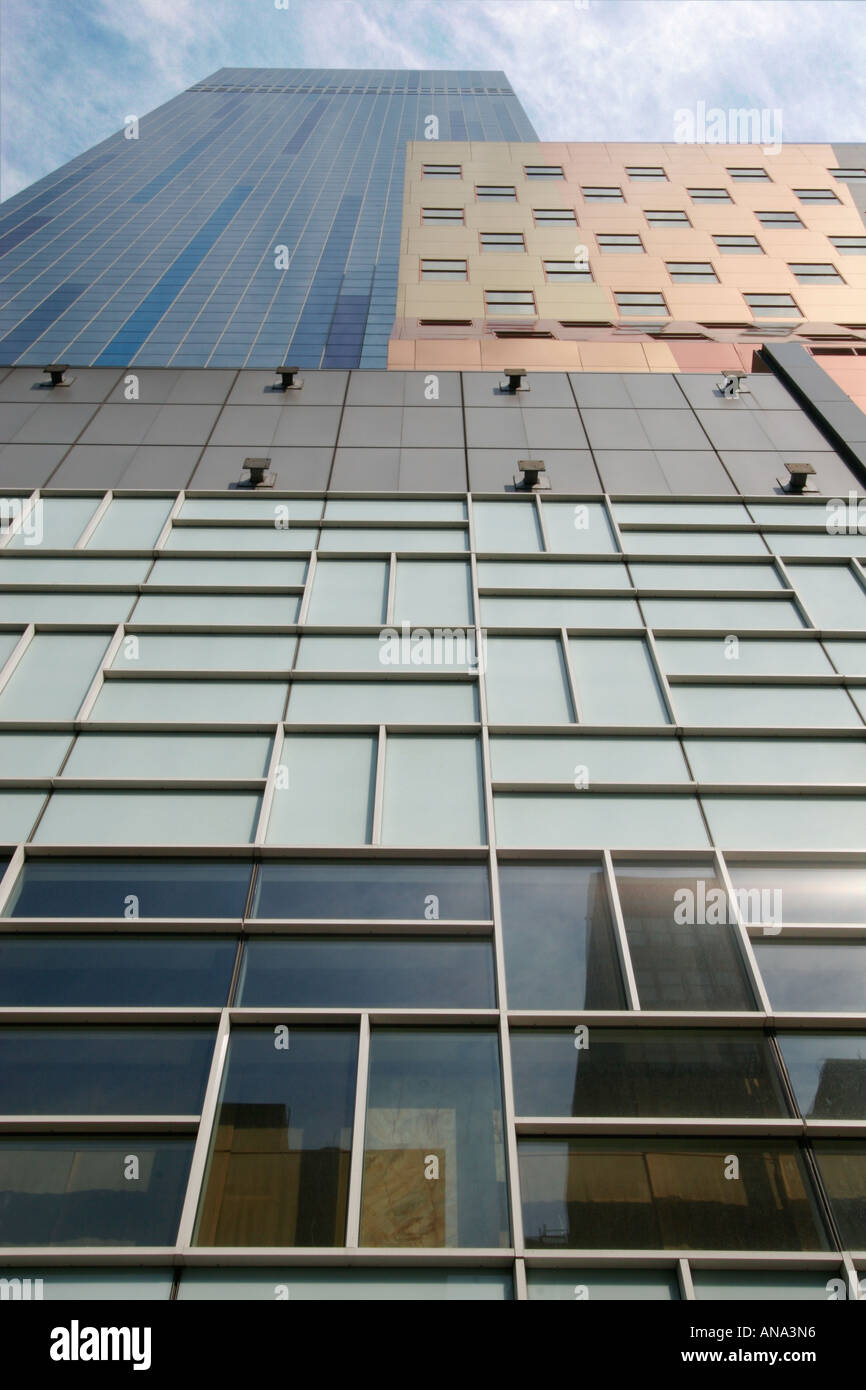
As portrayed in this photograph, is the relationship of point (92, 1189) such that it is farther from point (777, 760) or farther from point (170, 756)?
point (777, 760)

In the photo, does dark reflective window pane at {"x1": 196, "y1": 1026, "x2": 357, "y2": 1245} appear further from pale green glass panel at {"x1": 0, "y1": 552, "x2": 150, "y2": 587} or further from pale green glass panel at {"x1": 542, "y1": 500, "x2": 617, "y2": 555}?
pale green glass panel at {"x1": 542, "y1": 500, "x2": 617, "y2": 555}

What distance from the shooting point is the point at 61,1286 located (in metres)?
6.61

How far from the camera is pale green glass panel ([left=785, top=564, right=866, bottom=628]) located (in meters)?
13.3

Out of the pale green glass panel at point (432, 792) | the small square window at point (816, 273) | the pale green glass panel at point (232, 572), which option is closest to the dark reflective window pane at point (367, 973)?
the pale green glass panel at point (432, 792)

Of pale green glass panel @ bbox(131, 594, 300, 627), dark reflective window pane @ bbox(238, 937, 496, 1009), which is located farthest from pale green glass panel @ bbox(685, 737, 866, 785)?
pale green glass panel @ bbox(131, 594, 300, 627)

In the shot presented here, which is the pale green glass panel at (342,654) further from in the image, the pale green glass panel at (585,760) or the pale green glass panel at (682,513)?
the pale green glass panel at (682,513)

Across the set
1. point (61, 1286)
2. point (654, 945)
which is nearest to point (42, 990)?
point (61, 1286)

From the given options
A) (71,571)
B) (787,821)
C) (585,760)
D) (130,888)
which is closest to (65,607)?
(71,571)

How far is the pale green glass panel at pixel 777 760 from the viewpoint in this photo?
10.9 metres

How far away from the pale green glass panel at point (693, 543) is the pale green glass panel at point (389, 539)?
296 centimetres

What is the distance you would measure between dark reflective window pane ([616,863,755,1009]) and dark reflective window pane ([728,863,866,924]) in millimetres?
352

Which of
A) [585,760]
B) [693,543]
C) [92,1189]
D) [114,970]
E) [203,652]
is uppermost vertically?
[693,543]

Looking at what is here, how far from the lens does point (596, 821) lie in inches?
408

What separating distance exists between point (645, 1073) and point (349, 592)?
8.51m
